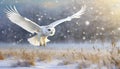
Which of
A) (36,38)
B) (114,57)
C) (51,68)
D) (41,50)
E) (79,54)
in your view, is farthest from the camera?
(36,38)

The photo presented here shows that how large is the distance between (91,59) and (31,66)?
102 centimetres

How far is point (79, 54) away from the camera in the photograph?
7355 millimetres

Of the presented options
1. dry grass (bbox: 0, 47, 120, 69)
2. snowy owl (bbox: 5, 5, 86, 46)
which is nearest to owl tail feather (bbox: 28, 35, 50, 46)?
snowy owl (bbox: 5, 5, 86, 46)

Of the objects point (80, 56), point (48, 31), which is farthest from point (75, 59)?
point (48, 31)

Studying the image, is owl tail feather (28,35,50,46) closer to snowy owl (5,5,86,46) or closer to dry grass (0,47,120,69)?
snowy owl (5,5,86,46)

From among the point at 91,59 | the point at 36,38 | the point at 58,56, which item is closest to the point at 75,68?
the point at 91,59

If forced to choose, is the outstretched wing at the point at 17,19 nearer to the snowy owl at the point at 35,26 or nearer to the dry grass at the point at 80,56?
the snowy owl at the point at 35,26

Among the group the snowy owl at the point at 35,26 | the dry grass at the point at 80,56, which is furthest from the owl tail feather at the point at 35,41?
the dry grass at the point at 80,56

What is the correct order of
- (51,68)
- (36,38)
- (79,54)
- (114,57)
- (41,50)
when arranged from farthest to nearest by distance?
(36,38)
(41,50)
(79,54)
(51,68)
(114,57)

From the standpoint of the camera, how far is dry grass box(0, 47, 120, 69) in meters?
5.94

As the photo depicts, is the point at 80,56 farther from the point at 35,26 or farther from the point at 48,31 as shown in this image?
the point at 35,26

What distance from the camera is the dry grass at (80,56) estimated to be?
234 inches

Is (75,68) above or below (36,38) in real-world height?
below

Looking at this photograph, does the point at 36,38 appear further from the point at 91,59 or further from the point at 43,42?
the point at 91,59
